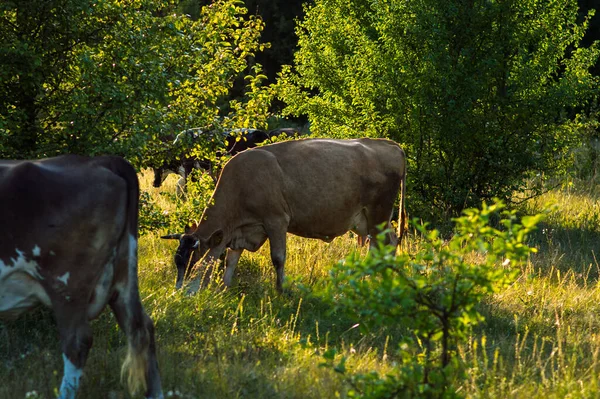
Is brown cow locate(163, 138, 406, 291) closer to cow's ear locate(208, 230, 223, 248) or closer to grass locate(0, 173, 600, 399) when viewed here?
cow's ear locate(208, 230, 223, 248)

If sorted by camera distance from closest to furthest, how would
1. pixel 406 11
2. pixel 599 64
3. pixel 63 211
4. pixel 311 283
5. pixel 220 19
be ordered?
1. pixel 63 211
2. pixel 220 19
3. pixel 311 283
4. pixel 406 11
5. pixel 599 64

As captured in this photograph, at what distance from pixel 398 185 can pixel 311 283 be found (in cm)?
208

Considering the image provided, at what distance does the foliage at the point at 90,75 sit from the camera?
289 inches

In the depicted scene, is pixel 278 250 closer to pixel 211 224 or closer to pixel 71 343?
pixel 211 224

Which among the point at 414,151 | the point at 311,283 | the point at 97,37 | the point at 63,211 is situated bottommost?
the point at 311,283

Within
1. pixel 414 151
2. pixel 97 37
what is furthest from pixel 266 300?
pixel 414 151

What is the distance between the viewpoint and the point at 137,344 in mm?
5441

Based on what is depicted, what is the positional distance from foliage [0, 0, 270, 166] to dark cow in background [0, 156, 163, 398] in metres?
1.99

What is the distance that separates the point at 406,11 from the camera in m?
12.6

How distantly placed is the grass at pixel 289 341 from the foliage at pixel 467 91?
244cm

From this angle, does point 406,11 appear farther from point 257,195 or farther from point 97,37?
point 97,37

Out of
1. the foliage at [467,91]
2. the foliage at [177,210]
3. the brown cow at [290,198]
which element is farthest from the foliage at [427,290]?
the foliage at [467,91]

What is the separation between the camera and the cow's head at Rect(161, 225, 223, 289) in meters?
8.89

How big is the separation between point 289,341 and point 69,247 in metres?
2.54
